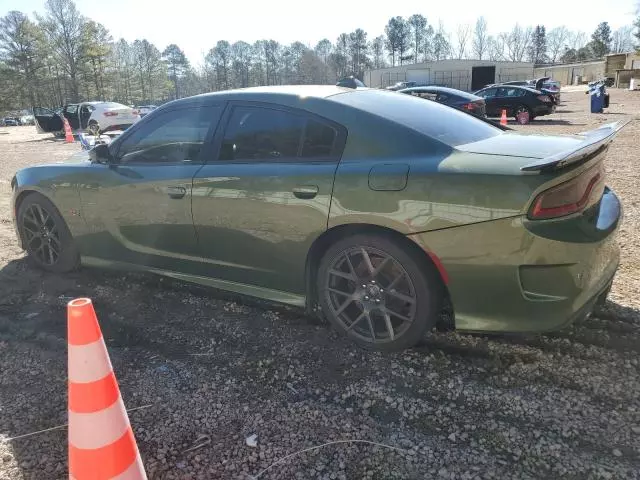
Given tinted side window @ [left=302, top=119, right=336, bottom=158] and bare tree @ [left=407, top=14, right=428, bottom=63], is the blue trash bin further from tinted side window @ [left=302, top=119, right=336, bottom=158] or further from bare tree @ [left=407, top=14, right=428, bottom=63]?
bare tree @ [left=407, top=14, right=428, bottom=63]

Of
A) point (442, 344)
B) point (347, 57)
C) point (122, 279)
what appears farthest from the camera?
point (347, 57)

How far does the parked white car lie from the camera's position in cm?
2064

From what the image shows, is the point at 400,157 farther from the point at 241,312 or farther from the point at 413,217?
the point at 241,312

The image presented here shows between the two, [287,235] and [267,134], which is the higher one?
[267,134]

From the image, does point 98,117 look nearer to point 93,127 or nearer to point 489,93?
point 93,127

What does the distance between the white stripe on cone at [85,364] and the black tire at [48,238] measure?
2.78m

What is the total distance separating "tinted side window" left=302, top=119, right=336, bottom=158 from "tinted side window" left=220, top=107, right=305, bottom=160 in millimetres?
54

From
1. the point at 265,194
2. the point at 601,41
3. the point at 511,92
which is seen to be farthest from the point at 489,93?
the point at 601,41

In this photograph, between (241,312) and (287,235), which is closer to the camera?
(287,235)

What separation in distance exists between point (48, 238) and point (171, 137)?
1.67 m

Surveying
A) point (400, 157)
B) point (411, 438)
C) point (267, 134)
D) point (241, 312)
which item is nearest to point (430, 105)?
point (400, 157)

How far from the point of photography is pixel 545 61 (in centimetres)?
10775

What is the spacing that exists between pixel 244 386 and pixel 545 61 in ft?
401

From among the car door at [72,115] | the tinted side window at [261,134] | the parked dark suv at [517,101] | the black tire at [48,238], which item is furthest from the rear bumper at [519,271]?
the car door at [72,115]
